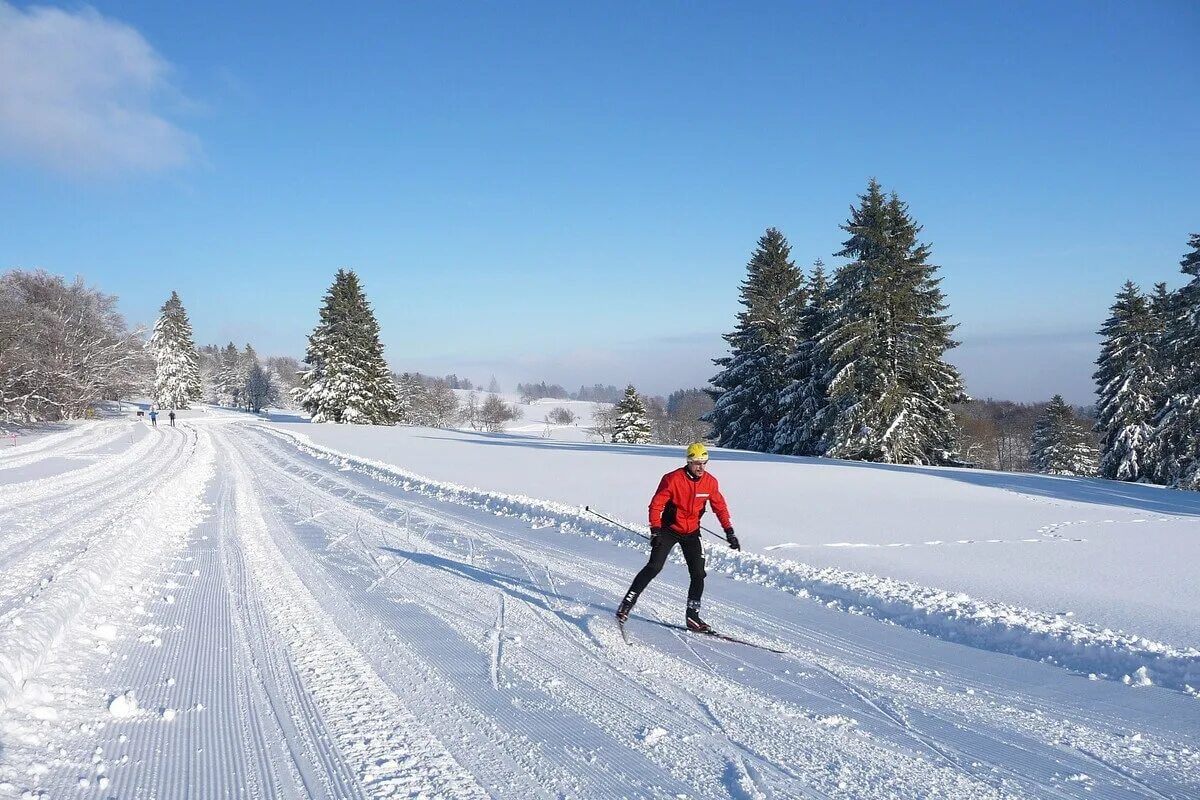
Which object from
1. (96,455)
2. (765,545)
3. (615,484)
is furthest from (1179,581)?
(96,455)

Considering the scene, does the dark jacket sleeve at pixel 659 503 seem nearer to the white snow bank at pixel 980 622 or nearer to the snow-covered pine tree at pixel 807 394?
the white snow bank at pixel 980 622

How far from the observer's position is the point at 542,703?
180 inches

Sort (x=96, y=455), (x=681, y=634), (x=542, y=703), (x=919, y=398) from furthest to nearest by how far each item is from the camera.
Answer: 1. (x=919, y=398)
2. (x=96, y=455)
3. (x=681, y=634)
4. (x=542, y=703)

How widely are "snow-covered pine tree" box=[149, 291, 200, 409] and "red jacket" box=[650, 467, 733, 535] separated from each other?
80468 mm

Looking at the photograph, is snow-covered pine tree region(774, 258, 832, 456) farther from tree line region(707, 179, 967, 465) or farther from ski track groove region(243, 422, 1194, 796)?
ski track groove region(243, 422, 1194, 796)

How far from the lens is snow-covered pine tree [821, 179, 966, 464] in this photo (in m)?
28.3

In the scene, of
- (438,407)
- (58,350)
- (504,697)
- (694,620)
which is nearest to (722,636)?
(694,620)

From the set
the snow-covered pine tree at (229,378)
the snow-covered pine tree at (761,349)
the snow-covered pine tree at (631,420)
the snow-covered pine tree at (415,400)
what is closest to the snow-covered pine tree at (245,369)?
the snow-covered pine tree at (229,378)

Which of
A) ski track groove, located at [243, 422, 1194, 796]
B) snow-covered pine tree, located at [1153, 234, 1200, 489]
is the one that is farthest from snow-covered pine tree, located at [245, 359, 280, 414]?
ski track groove, located at [243, 422, 1194, 796]

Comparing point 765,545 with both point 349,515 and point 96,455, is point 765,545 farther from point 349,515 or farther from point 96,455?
point 96,455

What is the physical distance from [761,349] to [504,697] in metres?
32.5

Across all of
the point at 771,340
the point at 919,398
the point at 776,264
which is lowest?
the point at 919,398

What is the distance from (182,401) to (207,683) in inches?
3222

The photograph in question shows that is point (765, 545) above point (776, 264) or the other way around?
the other way around
